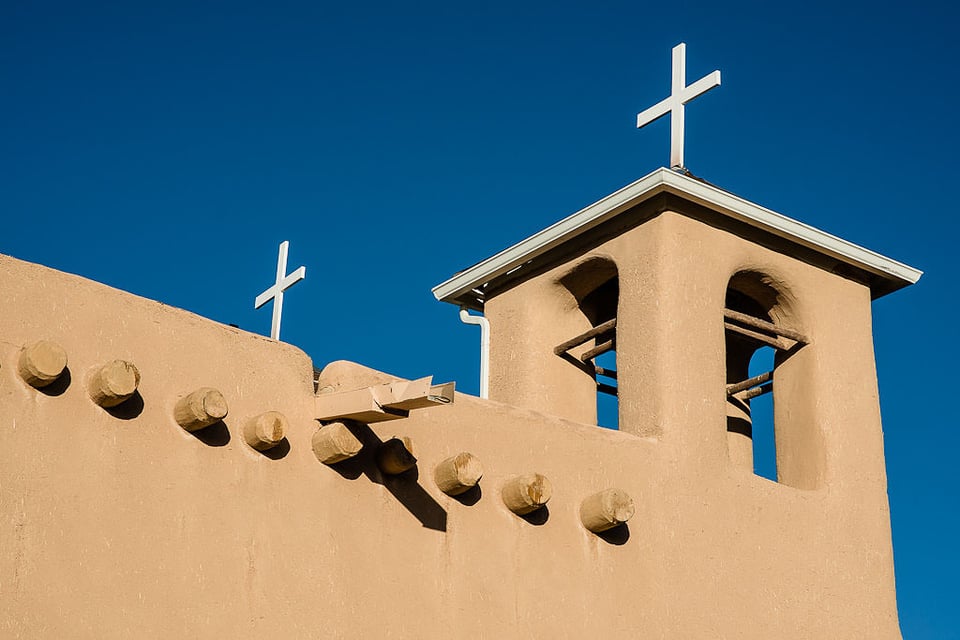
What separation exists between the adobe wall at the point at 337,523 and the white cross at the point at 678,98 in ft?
5.85

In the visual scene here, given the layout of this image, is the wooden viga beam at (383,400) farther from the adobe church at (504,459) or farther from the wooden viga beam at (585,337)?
the wooden viga beam at (585,337)

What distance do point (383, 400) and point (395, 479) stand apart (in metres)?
0.65

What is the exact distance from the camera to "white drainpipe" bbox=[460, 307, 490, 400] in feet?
31.5

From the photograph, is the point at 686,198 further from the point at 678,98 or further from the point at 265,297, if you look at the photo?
the point at 265,297

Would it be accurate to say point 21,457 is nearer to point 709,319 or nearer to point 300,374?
point 300,374

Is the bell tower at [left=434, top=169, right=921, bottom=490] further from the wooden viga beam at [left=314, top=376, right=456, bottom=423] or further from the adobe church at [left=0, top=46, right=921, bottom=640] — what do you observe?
the wooden viga beam at [left=314, top=376, right=456, bottom=423]

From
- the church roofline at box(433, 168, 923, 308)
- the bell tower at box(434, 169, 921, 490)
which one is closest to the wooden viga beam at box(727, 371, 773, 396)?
the bell tower at box(434, 169, 921, 490)

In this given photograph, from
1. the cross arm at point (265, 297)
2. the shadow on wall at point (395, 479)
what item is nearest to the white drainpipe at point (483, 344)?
the cross arm at point (265, 297)

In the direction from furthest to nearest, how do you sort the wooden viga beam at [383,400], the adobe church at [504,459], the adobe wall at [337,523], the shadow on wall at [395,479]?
the shadow on wall at [395,479]
the wooden viga beam at [383,400]
the adobe church at [504,459]
the adobe wall at [337,523]

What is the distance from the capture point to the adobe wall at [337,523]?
548 centimetres

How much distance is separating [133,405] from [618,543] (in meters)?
2.92

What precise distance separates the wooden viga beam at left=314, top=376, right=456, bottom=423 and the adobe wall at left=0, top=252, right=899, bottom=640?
12 cm

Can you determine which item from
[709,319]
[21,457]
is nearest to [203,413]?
→ [21,457]

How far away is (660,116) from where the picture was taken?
8.98m
